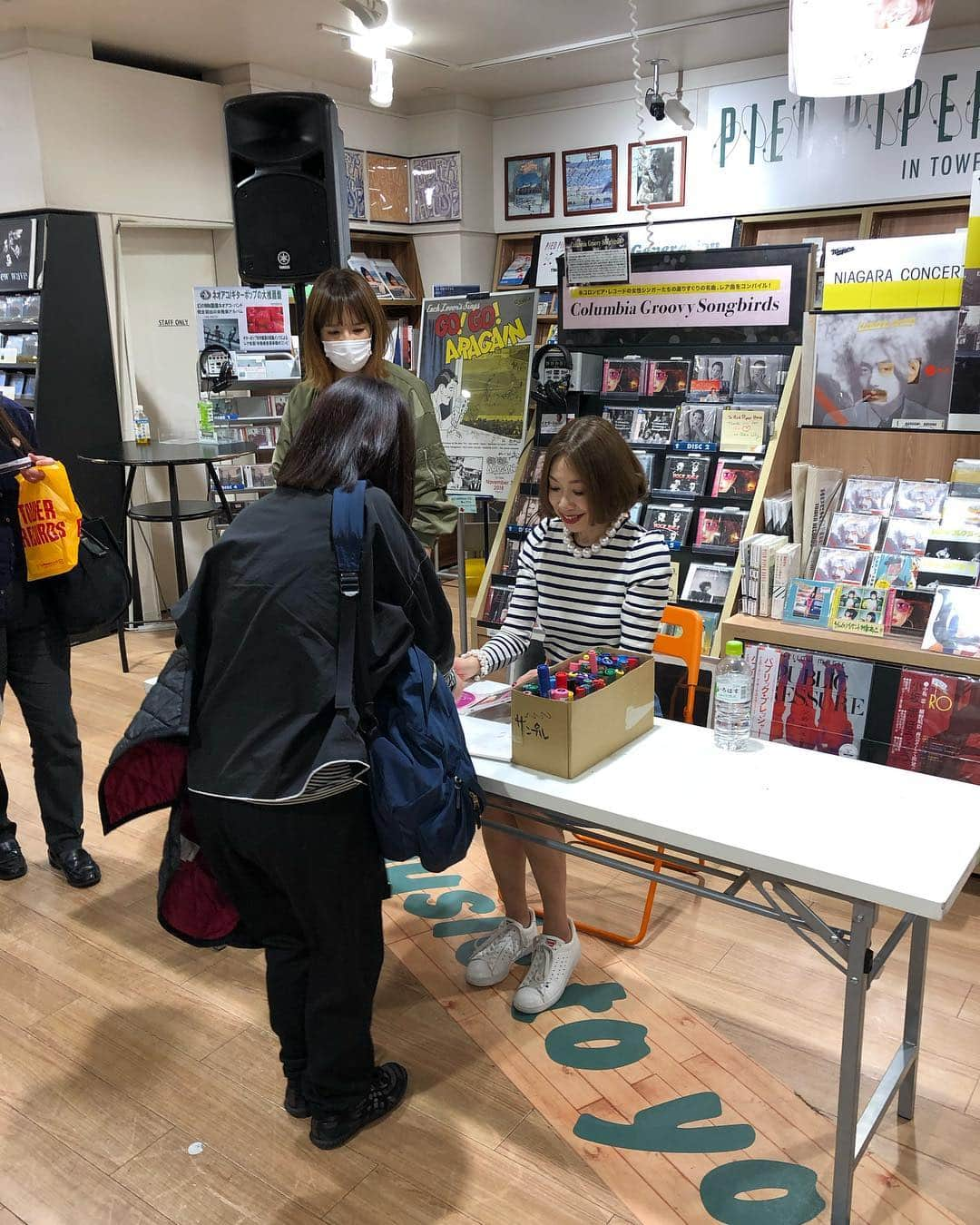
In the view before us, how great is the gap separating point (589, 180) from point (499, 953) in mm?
5476

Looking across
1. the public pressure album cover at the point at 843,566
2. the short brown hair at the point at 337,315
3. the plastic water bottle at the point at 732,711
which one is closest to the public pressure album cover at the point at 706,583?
the public pressure album cover at the point at 843,566

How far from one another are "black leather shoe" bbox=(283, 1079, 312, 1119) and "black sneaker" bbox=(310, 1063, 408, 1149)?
46 mm

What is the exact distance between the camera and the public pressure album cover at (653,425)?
3.62 m

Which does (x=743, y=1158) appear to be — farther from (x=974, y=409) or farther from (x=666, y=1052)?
(x=974, y=409)

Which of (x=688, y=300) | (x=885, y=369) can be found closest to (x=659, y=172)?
(x=688, y=300)

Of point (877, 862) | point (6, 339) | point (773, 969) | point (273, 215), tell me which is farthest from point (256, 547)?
point (6, 339)

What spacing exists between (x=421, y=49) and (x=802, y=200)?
234 cm

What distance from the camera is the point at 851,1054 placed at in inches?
63.6

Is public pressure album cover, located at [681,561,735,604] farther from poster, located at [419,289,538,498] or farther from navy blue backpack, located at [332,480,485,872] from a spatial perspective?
navy blue backpack, located at [332,480,485,872]

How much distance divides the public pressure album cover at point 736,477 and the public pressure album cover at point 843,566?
384 millimetres

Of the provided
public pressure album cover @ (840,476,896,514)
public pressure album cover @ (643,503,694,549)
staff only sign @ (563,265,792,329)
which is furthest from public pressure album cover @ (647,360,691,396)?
public pressure album cover @ (840,476,896,514)

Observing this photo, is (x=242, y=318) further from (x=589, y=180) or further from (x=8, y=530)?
(x=8, y=530)

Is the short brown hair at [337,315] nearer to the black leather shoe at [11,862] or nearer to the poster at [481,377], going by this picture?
the poster at [481,377]

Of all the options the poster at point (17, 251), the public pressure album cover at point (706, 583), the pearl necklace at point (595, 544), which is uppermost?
the poster at point (17, 251)
